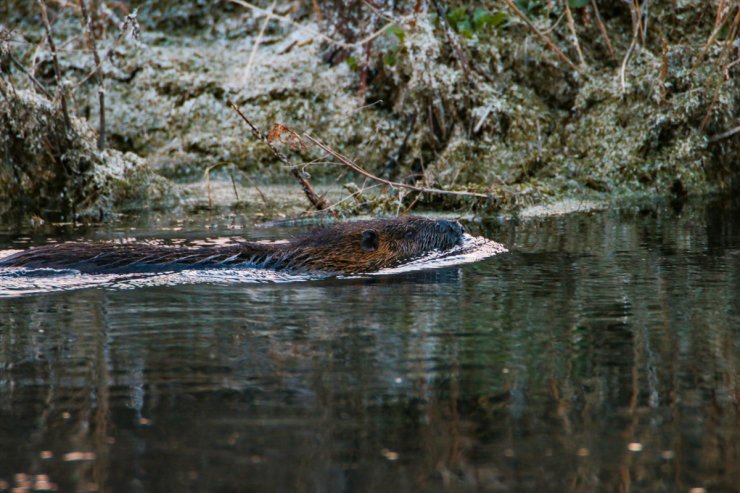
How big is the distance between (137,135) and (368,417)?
9.12m

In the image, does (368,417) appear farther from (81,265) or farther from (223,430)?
(81,265)

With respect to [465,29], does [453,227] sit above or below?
below

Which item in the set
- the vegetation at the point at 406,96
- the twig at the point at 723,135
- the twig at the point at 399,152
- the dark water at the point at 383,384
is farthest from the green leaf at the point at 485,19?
the dark water at the point at 383,384

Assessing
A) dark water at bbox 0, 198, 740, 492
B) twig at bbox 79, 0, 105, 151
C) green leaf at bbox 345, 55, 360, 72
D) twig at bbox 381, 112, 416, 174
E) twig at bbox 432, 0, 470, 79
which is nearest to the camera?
dark water at bbox 0, 198, 740, 492

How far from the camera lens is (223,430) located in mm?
2871

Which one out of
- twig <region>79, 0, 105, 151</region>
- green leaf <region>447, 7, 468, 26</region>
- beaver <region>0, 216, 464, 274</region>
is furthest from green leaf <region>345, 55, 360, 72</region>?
beaver <region>0, 216, 464, 274</region>

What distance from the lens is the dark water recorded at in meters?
2.57

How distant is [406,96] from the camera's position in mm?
10477

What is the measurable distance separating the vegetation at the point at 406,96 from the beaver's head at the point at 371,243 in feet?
4.05

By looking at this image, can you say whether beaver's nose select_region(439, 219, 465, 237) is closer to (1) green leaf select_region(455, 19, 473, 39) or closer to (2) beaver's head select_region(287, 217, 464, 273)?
(2) beaver's head select_region(287, 217, 464, 273)

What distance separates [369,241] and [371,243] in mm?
18

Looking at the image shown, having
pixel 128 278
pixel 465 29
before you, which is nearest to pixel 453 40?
pixel 465 29

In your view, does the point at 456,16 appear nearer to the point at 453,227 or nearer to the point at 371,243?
the point at 453,227

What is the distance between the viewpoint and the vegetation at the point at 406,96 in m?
8.96
